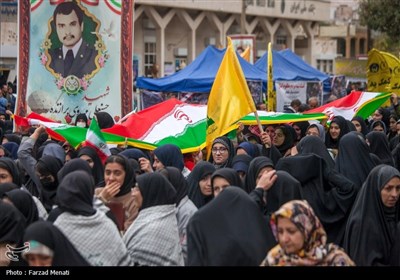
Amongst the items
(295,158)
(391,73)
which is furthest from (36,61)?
(391,73)

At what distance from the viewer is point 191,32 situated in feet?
126

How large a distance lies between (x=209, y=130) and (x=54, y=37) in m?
2.70

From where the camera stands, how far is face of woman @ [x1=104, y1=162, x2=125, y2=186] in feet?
19.9

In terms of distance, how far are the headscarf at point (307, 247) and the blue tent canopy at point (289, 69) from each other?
1499 cm

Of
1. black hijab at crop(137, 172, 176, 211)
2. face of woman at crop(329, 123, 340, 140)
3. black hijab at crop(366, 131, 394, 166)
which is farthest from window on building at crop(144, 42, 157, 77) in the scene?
black hijab at crop(137, 172, 176, 211)

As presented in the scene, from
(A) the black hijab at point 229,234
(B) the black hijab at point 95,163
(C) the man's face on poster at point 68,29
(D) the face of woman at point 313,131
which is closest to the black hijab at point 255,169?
(B) the black hijab at point 95,163

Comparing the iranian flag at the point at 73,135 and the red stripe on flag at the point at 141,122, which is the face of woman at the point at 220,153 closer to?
the iranian flag at the point at 73,135

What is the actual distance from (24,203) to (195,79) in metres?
11.9

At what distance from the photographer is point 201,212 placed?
16.0 ft

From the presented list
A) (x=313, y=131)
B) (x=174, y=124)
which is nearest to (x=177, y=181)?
(x=313, y=131)

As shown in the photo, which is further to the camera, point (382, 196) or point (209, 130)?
point (209, 130)

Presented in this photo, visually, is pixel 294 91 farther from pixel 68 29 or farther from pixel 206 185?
pixel 206 185

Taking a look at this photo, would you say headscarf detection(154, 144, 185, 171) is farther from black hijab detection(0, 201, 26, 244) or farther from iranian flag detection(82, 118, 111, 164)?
black hijab detection(0, 201, 26, 244)
